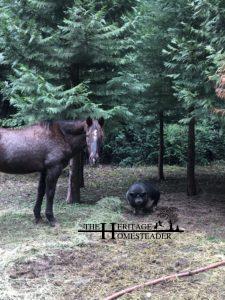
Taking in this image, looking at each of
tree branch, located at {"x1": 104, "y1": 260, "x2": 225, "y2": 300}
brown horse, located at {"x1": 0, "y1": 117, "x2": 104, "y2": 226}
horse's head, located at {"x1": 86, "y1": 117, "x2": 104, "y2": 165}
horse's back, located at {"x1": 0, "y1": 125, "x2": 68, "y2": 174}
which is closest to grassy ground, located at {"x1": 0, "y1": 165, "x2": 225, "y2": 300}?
tree branch, located at {"x1": 104, "y1": 260, "x2": 225, "y2": 300}

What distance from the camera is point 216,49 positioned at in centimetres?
782

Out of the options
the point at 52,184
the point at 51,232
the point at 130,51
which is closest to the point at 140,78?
the point at 130,51

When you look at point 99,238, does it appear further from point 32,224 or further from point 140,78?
point 140,78

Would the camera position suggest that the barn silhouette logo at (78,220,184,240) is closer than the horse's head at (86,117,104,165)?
Yes

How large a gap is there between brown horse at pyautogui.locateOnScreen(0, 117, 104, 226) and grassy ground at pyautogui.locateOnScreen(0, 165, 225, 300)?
2.97 ft

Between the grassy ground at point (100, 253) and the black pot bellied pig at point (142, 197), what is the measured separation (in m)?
0.20

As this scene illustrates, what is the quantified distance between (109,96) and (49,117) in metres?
1.26

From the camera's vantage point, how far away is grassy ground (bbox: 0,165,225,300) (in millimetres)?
5262

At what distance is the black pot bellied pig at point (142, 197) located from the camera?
831cm

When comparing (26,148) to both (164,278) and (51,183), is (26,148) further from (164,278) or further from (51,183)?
(164,278)

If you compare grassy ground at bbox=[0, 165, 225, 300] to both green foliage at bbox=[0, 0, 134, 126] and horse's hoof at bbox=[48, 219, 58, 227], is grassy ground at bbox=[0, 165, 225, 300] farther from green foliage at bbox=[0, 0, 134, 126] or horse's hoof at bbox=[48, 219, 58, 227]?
green foliage at bbox=[0, 0, 134, 126]

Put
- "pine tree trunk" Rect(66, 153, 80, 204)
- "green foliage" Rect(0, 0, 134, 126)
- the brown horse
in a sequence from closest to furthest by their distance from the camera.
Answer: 1. the brown horse
2. "green foliage" Rect(0, 0, 134, 126)
3. "pine tree trunk" Rect(66, 153, 80, 204)

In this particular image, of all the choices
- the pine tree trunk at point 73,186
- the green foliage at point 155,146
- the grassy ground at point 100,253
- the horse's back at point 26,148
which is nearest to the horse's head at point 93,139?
the horse's back at point 26,148

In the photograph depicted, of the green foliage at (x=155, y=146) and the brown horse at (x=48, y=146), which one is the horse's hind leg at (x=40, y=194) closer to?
the brown horse at (x=48, y=146)
